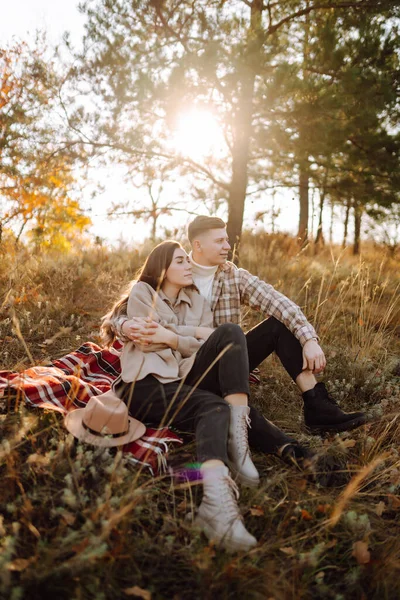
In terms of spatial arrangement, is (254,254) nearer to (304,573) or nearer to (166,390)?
(166,390)

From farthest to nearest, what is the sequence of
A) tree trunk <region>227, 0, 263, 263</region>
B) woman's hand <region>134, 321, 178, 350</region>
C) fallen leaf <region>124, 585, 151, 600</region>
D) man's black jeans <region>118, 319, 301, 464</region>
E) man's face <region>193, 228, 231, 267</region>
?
tree trunk <region>227, 0, 263, 263</region> < man's face <region>193, 228, 231, 267</region> < woman's hand <region>134, 321, 178, 350</region> < man's black jeans <region>118, 319, 301, 464</region> < fallen leaf <region>124, 585, 151, 600</region>

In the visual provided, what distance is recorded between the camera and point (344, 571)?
1.72 m

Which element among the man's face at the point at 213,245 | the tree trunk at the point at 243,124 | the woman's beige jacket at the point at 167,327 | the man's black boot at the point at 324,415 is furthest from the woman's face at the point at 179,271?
the tree trunk at the point at 243,124

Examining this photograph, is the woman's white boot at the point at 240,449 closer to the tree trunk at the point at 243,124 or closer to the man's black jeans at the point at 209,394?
the man's black jeans at the point at 209,394

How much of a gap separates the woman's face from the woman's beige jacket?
0.36 feet

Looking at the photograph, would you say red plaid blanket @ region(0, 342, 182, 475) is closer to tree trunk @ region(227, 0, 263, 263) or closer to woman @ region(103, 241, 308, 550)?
woman @ region(103, 241, 308, 550)

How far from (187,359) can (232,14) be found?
207 inches

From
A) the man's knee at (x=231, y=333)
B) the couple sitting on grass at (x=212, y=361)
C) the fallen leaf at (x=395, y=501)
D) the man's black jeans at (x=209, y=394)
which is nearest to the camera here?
the couple sitting on grass at (x=212, y=361)

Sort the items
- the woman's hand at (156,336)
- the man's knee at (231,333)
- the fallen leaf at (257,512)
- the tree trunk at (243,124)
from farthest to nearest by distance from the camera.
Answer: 1. the tree trunk at (243,124)
2. the woman's hand at (156,336)
3. the man's knee at (231,333)
4. the fallen leaf at (257,512)

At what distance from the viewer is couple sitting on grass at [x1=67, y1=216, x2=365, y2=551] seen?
6.46 feet

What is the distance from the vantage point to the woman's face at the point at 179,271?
8.93ft

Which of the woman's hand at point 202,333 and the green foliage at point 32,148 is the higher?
the green foliage at point 32,148

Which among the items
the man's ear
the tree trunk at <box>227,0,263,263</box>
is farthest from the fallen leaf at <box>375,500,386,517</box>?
the tree trunk at <box>227,0,263,263</box>

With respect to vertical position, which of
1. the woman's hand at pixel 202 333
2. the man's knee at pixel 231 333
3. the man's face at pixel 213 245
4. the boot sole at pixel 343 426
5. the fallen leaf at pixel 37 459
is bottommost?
the boot sole at pixel 343 426
